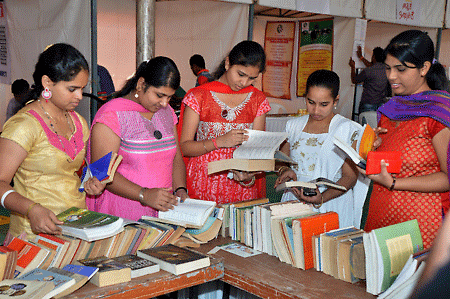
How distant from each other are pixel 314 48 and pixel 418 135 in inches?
236

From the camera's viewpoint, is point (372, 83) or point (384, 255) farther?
point (372, 83)

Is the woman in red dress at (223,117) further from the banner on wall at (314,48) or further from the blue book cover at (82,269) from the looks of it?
the banner on wall at (314,48)

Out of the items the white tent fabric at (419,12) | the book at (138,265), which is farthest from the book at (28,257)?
the white tent fabric at (419,12)

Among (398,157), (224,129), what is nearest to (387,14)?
(224,129)

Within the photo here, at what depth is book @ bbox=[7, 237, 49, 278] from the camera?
146 cm

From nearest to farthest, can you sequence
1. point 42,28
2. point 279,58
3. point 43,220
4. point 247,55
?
point 43,220 < point 247,55 < point 42,28 < point 279,58

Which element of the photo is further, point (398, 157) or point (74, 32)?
point (74, 32)

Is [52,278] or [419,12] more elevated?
[419,12]

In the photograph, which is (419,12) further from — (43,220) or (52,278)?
(52,278)

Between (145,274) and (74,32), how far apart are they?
3654mm

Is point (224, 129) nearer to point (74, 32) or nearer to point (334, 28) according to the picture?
point (74, 32)

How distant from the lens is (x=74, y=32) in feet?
14.8

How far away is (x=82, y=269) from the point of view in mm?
1463

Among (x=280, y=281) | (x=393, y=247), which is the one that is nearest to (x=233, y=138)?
(x=280, y=281)
